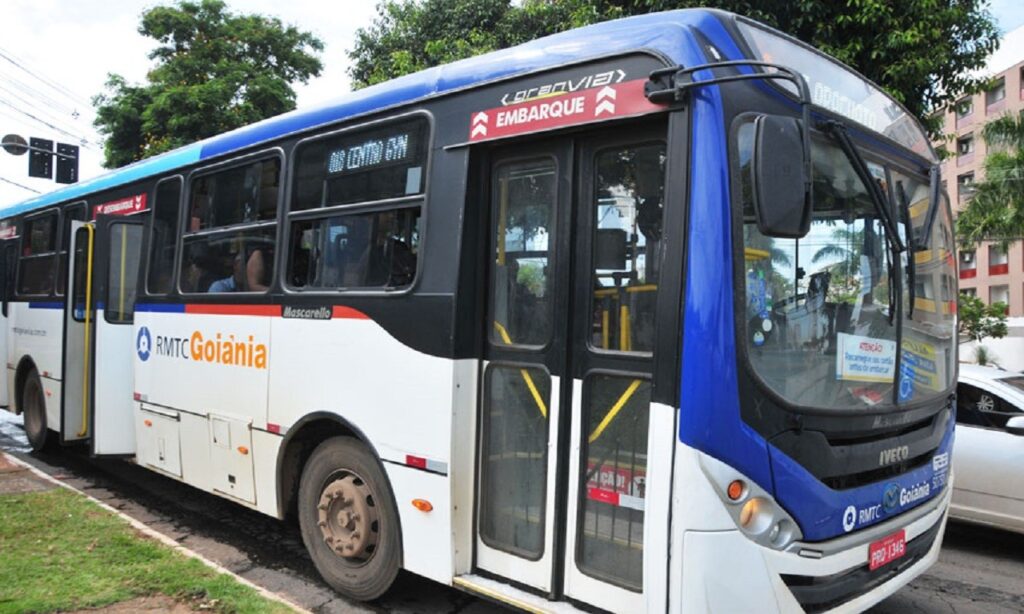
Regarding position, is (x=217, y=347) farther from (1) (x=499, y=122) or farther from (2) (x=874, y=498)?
(2) (x=874, y=498)

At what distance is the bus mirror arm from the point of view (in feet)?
9.86

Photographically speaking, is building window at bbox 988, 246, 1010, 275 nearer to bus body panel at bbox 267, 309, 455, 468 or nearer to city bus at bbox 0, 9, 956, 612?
city bus at bbox 0, 9, 956, 612

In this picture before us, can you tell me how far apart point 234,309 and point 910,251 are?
4234 millimetres

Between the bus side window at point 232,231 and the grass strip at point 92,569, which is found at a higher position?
the bus side window at point 232,231

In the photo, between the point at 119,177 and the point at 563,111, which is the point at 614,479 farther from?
the point at 119,177

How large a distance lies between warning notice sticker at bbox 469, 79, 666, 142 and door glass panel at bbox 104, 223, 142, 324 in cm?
409

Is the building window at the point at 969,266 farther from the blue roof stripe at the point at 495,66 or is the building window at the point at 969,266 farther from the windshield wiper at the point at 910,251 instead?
the blue roof stripe at the point at 495,66

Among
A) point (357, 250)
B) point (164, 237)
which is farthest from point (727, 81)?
point (164, 237)

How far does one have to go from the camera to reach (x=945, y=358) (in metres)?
4.12

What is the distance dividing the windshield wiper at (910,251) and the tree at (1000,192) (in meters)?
19.8

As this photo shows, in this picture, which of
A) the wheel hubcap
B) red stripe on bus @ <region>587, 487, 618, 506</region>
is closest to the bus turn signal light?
red stripe on bus @ <region>587, 487, 618, 506</region>

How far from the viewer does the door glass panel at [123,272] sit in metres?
6.66

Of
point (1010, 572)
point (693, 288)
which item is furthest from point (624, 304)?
point (1010, 572)

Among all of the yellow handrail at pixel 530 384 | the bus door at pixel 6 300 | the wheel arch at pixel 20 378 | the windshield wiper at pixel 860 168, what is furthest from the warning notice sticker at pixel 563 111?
Answer: the bus door at pixel 6 300
